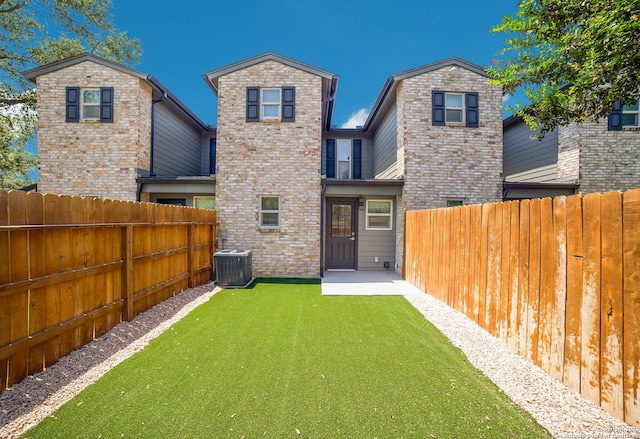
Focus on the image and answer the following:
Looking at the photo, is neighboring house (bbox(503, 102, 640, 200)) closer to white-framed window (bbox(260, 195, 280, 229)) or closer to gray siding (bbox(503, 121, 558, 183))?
gray siding (bbox(503, 121, 558, 183))

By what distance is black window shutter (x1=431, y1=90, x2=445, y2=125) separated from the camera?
30.7 feet

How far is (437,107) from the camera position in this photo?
9.36 m

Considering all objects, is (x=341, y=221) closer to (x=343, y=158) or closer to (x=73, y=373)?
(x=343, y=158)

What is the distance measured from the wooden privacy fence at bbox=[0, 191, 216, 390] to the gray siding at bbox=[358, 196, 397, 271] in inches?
245

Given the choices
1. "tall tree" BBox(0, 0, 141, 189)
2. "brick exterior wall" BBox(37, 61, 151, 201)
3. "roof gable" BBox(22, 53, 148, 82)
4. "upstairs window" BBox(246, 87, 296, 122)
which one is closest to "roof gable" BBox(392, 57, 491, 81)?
"upstairs window" BBox(246, 87, 296, 122)

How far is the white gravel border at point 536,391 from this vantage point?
8.09 ft

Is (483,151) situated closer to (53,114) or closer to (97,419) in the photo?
(97,419)

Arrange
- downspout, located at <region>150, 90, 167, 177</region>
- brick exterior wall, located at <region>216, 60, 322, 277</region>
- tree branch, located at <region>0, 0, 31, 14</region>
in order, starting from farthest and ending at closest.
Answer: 1. tree branch, located at <region>0, 0, 31, 14</region>
2. downspout, located at <region>150, 90, 167, 177</region>
3. brick exterior wall, located at <region>216, 60, 322, 277</region>

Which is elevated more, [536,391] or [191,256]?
[191,256]

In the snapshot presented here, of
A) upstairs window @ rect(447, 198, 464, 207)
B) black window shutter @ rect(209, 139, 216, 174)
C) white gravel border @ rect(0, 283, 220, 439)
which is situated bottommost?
white gravel border @ rect(0, 283, 220, 439)

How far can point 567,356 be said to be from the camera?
3096 millimetres

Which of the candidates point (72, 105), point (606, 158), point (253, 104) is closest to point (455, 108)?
point (606, 158)

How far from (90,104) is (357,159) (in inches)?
398

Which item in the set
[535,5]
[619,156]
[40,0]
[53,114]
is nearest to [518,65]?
[535,5]
